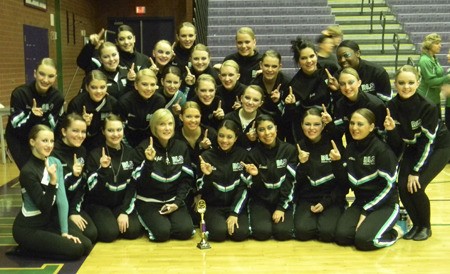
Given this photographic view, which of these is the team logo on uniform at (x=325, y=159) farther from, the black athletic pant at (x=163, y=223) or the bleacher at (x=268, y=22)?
the bleacher at (x=268, y=22)

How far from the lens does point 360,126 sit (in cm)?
473

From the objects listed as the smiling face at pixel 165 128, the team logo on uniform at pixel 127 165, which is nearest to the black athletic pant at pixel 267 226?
the smiling face at pixel 165 128

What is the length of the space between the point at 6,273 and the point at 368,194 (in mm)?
3063

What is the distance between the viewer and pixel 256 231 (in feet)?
16.4

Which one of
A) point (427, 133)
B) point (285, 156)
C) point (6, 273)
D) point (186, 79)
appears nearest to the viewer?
point (6, 273)

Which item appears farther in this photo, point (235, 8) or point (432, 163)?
point (235, 8)

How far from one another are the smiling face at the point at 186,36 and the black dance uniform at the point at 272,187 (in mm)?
1504

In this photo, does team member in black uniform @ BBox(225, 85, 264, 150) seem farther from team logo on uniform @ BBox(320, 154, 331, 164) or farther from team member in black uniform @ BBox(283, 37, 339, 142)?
team logo on uniform @ BBox(320, 154, 331, 164)

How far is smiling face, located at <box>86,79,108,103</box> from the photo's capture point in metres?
5.07

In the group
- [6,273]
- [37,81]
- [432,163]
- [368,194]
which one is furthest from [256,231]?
[37,81]

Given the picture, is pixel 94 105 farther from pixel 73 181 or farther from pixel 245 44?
pixel 245 44

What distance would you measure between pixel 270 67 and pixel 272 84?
0.22 m

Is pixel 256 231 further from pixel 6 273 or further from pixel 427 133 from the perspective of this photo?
pixel 6 273

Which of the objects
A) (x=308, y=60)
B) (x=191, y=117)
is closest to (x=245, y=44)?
(x=308, y=60)
